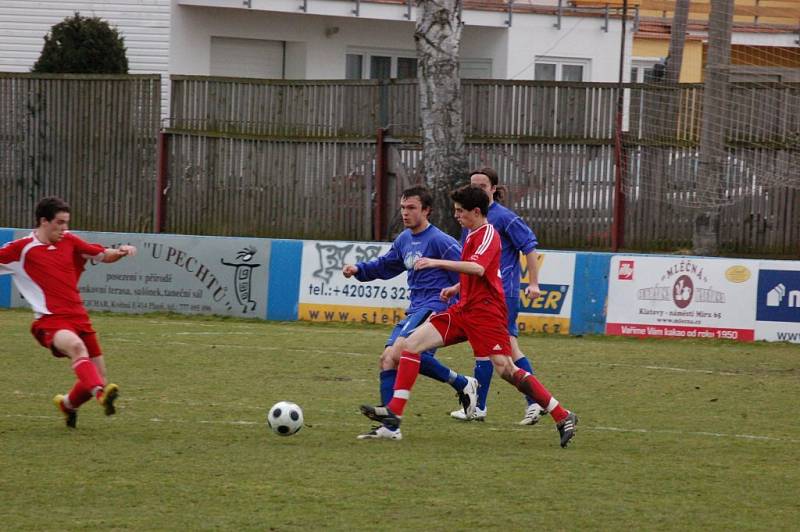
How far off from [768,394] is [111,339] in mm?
7422

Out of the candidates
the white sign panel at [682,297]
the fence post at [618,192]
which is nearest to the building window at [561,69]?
the fence post at [618,192]

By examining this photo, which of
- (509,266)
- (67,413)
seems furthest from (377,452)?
(509,266)

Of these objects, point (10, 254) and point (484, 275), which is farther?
point (10, 254)

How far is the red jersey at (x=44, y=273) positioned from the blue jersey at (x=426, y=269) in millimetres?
2136

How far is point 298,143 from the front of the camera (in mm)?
22438

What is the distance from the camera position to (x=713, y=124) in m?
19.2

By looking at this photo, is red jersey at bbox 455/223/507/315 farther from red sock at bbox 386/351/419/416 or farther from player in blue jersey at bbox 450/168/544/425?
player in blue jersey at bbox 450/168/544/425

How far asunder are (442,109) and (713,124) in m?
4.06

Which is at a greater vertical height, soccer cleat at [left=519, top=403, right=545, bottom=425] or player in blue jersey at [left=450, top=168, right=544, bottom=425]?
player in blue jersey at [left=450, top=168, right=544, bottom=425]

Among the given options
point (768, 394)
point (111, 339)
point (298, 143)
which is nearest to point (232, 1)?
→ point (298, 143)

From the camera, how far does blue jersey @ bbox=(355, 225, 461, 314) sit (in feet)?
30.9


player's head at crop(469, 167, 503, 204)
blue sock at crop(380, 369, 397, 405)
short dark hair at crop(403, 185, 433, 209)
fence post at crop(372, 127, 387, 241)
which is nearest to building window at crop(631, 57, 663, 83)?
fence post at crop(372, 127, 387, 241)

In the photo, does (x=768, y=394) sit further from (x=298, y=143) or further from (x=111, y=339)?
(x=298, y=143)

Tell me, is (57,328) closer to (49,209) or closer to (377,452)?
(49,209)
